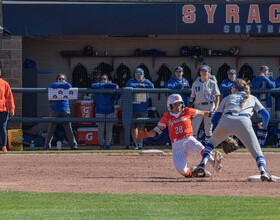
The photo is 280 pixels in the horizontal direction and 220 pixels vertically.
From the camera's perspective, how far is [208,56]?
2255 cm

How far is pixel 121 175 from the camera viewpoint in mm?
14539

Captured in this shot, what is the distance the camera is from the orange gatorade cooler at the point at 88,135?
21.2 meters

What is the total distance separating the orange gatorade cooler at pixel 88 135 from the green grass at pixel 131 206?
916cm

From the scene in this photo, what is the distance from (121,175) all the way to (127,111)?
5.36m

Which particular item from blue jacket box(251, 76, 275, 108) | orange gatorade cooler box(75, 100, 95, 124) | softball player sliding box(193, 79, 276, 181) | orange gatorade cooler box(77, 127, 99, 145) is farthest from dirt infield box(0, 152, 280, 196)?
orange gatorade cooler box(75, 100, 95, 124)

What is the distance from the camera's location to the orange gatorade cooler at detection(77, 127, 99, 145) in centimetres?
2122

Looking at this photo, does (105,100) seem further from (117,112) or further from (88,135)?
(88,135)

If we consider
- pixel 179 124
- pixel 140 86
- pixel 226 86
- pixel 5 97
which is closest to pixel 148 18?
pixel 140 86

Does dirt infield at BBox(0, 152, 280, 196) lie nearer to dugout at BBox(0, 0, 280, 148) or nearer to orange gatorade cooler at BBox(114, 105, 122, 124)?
orange gatorade cooler at BBox(114, 105, 122, 124)

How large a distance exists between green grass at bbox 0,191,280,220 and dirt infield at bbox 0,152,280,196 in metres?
0.77

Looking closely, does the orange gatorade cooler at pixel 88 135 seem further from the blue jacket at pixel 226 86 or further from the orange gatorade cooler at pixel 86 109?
the blue jacket at pixel 226 86

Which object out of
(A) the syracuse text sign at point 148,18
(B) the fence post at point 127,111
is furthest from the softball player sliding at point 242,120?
(A) the syracuse text sign at point 148,18

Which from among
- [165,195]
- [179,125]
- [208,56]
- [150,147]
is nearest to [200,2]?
[208,56]

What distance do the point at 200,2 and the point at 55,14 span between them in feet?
11.0
